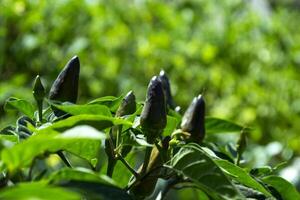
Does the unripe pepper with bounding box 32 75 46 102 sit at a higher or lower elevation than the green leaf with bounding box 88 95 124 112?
higher

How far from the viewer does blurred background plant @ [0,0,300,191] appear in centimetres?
316

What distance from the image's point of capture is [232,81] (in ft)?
Answer: 12.7

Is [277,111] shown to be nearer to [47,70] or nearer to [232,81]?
[232,81]

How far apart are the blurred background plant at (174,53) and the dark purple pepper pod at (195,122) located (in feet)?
5.99

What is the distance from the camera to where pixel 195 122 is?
1187 millimetres

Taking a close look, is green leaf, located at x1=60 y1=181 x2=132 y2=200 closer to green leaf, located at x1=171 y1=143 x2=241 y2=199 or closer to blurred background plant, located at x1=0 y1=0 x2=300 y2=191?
green leaf, located at x1=171 y1=143 x2=241 y2=199

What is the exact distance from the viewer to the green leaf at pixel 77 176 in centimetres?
82

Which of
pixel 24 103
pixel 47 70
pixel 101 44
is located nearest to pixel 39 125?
pixel 24 103

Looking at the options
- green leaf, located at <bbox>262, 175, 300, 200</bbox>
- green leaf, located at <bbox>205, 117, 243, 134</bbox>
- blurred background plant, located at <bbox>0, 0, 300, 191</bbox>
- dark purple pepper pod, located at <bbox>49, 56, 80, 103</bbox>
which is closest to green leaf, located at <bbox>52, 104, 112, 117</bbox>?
dark purple pepper pod, located at <bbox>49, 56, 80, 103</bbox>

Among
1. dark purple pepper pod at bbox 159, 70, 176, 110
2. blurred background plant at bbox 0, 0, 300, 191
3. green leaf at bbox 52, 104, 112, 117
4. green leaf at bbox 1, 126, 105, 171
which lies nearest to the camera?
green leaf at bbox 1, 126, 105, 171

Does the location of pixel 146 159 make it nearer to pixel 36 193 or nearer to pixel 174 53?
pixel 36 193

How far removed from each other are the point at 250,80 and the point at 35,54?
1.29m

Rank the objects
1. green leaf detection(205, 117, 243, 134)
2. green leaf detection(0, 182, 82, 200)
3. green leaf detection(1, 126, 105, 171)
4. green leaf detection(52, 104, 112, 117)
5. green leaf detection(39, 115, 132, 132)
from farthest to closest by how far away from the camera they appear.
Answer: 1. green leaf detection(205, 117, 243, 134)
2. green leaf detection(52, 104, 112, 117)
3. green leaf detection(39, 115, 132, 132)
4. green leaf detection(1, 126, 105, 171)
5. green leaf detection(0, 182, 82, 200)

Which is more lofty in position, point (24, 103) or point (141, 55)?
point (24, 103)
